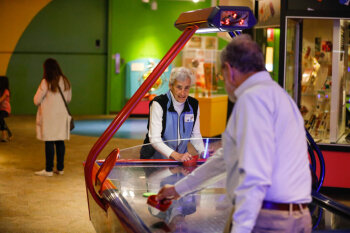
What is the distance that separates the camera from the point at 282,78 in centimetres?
650

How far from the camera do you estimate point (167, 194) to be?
2525mm

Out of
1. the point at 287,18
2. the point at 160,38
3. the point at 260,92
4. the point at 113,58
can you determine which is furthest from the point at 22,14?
the point at 260,92

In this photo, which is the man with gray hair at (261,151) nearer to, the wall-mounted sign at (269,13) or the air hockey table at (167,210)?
the air hockey table at (167,210)

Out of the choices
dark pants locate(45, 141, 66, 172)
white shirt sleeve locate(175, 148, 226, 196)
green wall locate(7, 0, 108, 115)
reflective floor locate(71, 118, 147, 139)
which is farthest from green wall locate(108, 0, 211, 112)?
white shirt sleeve locate(175, 148, 226, 196)

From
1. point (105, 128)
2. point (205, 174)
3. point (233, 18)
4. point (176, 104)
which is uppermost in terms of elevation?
point (233, 18)

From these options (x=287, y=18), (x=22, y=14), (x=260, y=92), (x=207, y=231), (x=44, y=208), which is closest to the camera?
(x=260, y=92)

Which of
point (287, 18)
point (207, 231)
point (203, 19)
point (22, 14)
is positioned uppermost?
point (22, 14)

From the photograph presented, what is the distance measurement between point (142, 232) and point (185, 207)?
57 cm

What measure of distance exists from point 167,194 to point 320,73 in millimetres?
4676

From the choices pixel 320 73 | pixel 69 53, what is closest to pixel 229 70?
pixel 320 73

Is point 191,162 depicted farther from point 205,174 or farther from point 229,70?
point 229,70

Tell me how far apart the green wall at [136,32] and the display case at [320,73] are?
29.3 feet

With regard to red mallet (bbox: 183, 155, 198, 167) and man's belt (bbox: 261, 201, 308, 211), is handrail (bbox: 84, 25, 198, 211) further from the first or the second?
man's belt (bbox: 261, 201, 308, 211)

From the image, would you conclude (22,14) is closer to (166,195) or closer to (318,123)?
(318,123)
